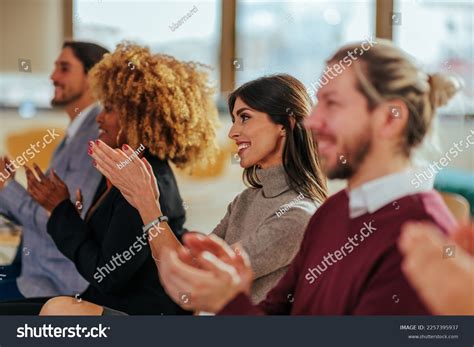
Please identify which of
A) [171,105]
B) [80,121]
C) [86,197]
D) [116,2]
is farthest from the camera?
[116,2]

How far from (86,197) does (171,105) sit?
51cm

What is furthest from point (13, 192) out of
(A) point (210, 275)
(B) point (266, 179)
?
(A) point (210, 275)

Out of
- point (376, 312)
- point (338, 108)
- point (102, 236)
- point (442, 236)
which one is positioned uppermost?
point (338, 108)

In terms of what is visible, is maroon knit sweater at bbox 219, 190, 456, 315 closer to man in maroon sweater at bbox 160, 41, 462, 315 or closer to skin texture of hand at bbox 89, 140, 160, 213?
man in maroon sweater at bbox 160, 41, 462, 315

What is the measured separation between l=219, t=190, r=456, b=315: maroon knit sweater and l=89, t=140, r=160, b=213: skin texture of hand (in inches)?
18.9

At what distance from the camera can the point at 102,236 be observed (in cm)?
195

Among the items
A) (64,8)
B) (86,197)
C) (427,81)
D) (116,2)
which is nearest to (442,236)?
(427,81)

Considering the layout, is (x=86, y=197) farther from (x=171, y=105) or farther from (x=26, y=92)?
(x=26, y=92)

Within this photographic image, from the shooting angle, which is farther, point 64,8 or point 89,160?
point 64,8

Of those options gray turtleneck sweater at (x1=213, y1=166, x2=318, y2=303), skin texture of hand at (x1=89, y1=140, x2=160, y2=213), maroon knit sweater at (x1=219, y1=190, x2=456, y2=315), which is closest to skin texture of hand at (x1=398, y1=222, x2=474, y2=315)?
maroon knit sweater at (x1=219, y1=190, x2=456, y2=315)

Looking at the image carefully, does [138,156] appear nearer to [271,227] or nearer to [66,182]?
[271,227]

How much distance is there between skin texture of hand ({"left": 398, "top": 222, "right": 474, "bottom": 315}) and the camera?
3.47ft

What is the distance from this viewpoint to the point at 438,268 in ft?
3.51

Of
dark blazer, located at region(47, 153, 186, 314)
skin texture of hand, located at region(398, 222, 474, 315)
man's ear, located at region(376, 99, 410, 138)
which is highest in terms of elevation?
man's ear, located at region(376, 99, 410, 138)
